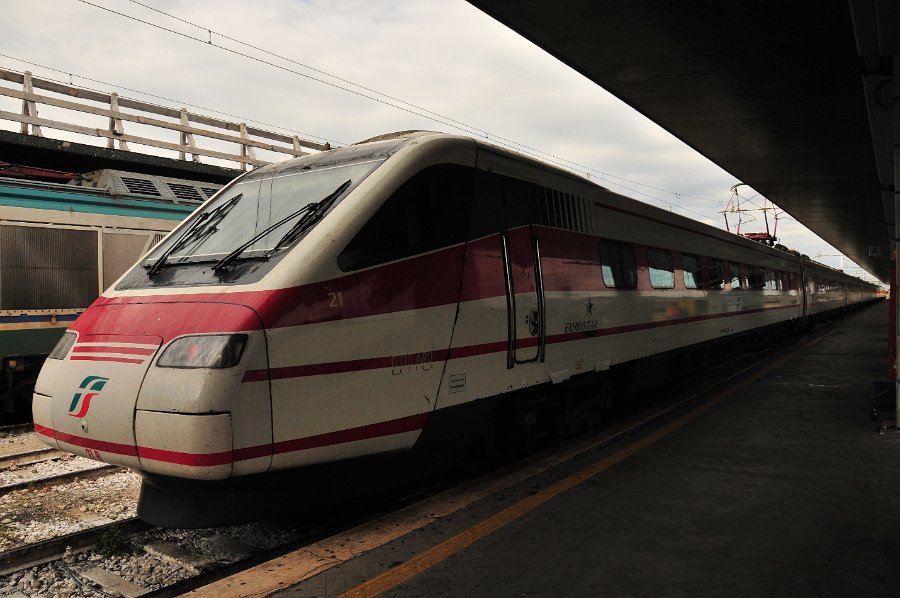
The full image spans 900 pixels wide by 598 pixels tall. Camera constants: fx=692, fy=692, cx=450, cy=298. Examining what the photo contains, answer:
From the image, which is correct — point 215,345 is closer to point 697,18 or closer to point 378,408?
point 378,408

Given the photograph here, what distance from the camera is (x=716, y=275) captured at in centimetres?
1198

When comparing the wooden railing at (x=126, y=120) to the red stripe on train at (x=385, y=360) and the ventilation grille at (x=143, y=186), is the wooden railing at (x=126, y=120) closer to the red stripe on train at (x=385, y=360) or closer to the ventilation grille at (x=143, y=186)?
the ventilation grille at (x=143, y=186)

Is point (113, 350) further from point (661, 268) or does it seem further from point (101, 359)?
point (661, 268)

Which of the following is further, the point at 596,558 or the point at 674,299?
the point at 674,299

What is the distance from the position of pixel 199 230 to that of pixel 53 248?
16.5 ft

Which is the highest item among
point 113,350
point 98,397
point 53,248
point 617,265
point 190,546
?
point 53,248

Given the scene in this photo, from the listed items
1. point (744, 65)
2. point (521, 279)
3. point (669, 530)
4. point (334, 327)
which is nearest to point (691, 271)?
point (744, 65)

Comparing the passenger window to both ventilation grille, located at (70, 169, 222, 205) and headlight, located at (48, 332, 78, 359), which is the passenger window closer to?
ventilation grille, located at (70, 169, 222, 205)

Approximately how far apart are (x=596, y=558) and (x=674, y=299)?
6.35 metres

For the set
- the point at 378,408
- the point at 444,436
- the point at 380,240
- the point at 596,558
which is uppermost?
the point at 380,240

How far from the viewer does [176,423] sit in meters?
3.43

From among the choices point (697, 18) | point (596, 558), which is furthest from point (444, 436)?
point (697, 18)

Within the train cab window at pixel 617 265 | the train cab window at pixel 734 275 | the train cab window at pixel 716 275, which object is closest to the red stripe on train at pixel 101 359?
the train cab window at pixel 617 265

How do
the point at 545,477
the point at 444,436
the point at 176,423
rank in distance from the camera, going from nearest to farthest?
the point at 176,423 → the point at 444,436 → the point at 545,477
